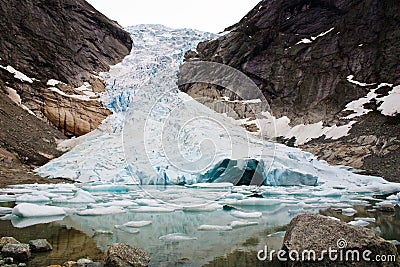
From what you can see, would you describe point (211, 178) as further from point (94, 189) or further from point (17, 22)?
point (17, 22)

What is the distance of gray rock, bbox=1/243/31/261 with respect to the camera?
→ 13.6ft

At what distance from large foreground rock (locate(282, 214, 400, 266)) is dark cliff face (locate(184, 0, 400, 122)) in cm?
2367

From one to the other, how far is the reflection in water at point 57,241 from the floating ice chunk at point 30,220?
0.13 meters

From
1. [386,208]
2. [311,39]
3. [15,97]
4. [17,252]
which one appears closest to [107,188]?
[17,252]

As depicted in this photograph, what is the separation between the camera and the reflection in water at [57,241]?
4332 mm

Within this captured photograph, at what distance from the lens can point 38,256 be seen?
14.4ft

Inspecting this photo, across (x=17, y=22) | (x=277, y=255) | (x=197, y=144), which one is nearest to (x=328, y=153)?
(x=197, y=144)

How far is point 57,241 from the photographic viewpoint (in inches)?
205

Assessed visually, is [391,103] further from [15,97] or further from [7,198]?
[15,97]

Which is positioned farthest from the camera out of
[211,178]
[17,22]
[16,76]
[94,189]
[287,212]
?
[17,22]

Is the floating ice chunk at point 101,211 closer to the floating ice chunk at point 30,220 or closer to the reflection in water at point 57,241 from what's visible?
the floating ice chunk at point 30,220

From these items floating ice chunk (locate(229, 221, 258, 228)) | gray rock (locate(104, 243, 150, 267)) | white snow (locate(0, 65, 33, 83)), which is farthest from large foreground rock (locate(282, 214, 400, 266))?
white snow (locate(0, 65, 33, 83))

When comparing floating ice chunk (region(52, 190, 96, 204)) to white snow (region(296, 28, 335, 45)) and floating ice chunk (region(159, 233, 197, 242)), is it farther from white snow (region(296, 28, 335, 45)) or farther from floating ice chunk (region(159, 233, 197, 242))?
white snow (region(296, 28, 335, 45))

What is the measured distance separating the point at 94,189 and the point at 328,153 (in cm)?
1394
